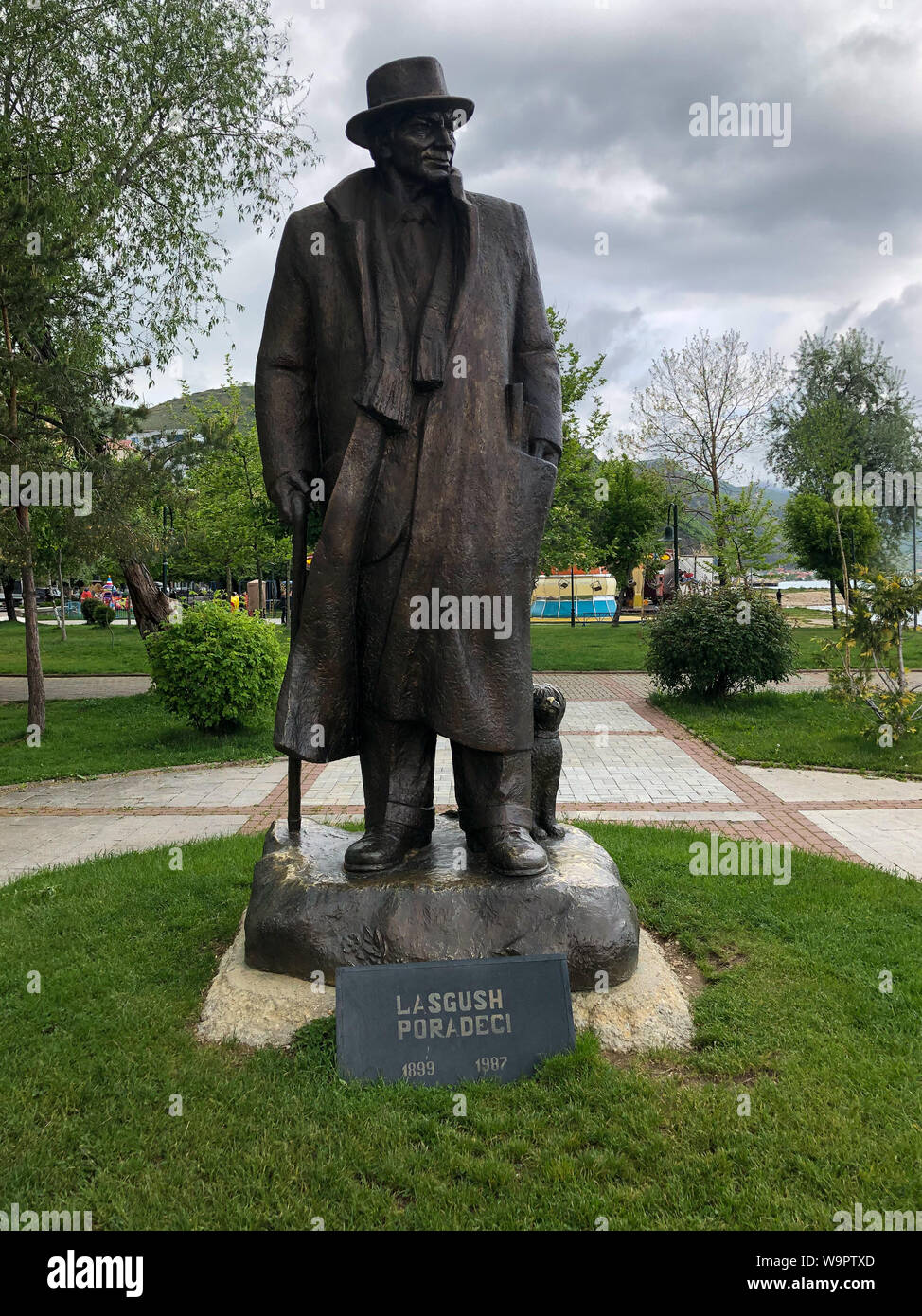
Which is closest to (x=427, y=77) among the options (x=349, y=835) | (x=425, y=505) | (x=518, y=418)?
(x=518, y=418)

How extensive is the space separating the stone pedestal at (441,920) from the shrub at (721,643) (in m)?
9.14

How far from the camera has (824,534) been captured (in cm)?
2628

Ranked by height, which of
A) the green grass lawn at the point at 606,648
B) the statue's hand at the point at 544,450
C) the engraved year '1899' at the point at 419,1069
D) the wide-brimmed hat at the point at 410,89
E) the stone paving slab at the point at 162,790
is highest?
the wide-brimmed hat at the point at 410,89

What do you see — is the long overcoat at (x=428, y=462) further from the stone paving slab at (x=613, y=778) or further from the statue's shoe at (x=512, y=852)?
the stone paving slab at (x=613, y=778)

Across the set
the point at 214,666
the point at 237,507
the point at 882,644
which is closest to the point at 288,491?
the point at 214,666

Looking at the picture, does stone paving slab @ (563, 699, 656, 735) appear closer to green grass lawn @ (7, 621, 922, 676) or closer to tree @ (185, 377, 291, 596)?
green grass lawn @ (7, 621, 922, 676)

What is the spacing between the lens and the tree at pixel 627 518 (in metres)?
31.6

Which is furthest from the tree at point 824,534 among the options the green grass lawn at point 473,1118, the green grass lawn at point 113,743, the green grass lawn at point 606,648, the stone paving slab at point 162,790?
the green grass lawn at point 473,1118

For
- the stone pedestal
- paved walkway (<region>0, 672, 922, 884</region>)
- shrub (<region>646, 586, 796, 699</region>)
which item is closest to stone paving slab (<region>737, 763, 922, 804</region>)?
paved walkway (<region>0, 672, 922, 884</region>)

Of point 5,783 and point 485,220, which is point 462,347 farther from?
point 5,783

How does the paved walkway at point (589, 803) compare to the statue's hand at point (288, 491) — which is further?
the paved walkway at point (589, 803)

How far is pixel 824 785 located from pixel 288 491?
6.37 meters

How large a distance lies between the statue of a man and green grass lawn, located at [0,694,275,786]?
684 cm

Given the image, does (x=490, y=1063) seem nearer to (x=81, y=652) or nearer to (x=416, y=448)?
(x=416, y=448)
